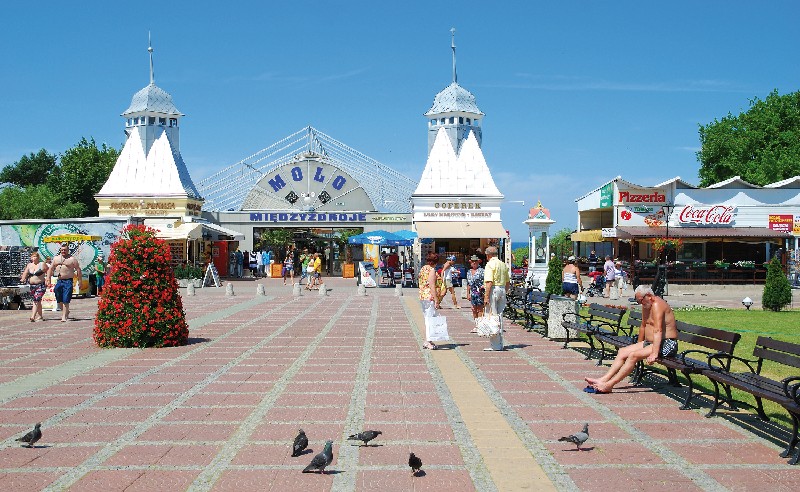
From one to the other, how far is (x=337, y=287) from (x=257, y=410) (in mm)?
23333

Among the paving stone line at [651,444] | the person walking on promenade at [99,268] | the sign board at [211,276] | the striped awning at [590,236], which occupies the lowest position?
the paving stone line at [651,444]

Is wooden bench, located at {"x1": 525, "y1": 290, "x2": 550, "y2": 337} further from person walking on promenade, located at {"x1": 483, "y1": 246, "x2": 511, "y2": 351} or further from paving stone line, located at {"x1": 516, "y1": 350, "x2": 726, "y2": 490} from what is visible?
paving stone line, located at {"x1": 516, "y1": 350, "x2": 726, "y2": 490}

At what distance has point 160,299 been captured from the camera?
1242 cm

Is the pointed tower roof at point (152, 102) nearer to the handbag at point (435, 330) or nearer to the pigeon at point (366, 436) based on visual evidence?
the handbag at point (435, 330)

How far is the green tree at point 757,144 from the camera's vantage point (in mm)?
47406

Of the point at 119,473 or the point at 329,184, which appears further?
the point at 329,184

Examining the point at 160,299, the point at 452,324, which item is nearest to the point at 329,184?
the point at 452,324

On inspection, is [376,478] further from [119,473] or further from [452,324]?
[452,324]

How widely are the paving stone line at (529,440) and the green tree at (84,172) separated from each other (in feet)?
170

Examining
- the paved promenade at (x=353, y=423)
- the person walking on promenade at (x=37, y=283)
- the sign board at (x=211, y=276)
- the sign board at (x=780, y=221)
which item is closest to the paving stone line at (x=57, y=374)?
the paved promenade at (x=353, y=423)

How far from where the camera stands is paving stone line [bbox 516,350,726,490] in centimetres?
552

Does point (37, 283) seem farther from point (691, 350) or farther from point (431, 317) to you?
point (691, 350)

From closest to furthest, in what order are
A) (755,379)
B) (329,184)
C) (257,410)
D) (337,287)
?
(755,379) < (257,410) < (337,287) < (329,184)

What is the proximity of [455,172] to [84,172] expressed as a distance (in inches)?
1199
